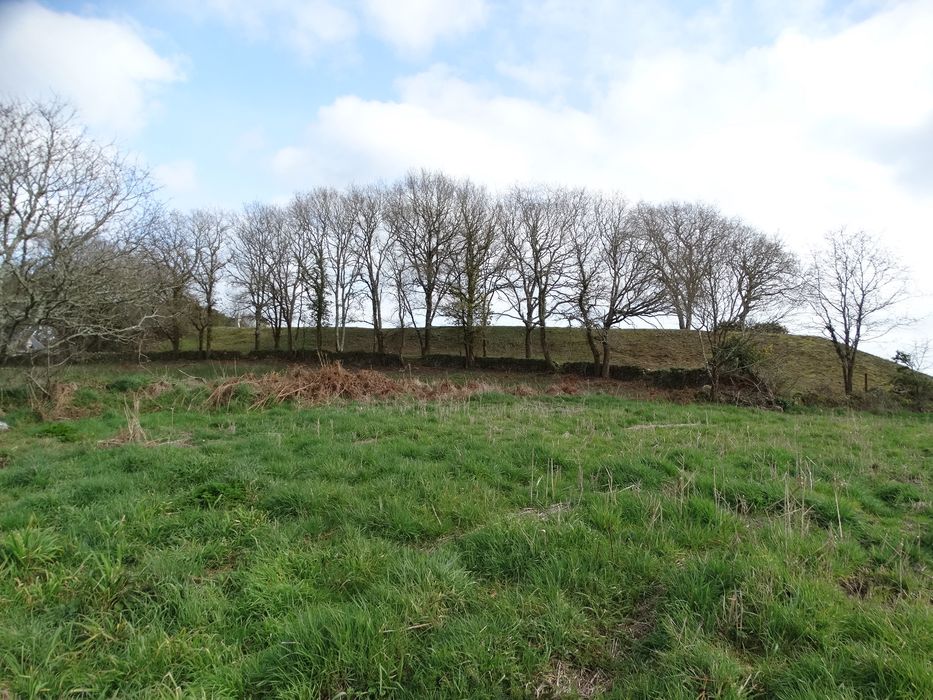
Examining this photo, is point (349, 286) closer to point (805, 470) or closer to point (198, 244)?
point (198, 244)

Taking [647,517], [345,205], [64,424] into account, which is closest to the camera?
[647,517]

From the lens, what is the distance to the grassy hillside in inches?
1088

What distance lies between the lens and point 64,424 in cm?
969

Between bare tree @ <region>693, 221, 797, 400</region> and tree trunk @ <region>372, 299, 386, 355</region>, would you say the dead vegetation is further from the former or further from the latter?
tree trunk @ <region>372, 299, 386, 355</region>

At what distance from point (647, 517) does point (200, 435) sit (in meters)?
7.96

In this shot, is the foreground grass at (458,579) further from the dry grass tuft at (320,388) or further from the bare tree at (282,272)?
the bare tree at (282,272)

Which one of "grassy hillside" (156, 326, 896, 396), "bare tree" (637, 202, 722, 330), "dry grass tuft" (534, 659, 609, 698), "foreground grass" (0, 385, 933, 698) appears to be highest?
"bare tree" (637, 202, 722, 330)

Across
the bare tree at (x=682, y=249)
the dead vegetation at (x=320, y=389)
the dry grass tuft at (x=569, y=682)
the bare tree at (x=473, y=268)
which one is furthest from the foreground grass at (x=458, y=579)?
the bare tree at (x=473, y=268)

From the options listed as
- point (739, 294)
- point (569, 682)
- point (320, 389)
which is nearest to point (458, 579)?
point (569, 682)

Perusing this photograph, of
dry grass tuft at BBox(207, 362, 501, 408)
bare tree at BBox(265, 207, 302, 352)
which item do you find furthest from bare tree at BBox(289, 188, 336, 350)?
dry grass tuft at BBox(207, 362, 501, 408)

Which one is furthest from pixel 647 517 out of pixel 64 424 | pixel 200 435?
pixel 64 424

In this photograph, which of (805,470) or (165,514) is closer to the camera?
(165,514)

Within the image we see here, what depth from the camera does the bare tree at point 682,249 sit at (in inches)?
917

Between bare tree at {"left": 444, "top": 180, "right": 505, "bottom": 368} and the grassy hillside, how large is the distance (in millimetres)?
6544
